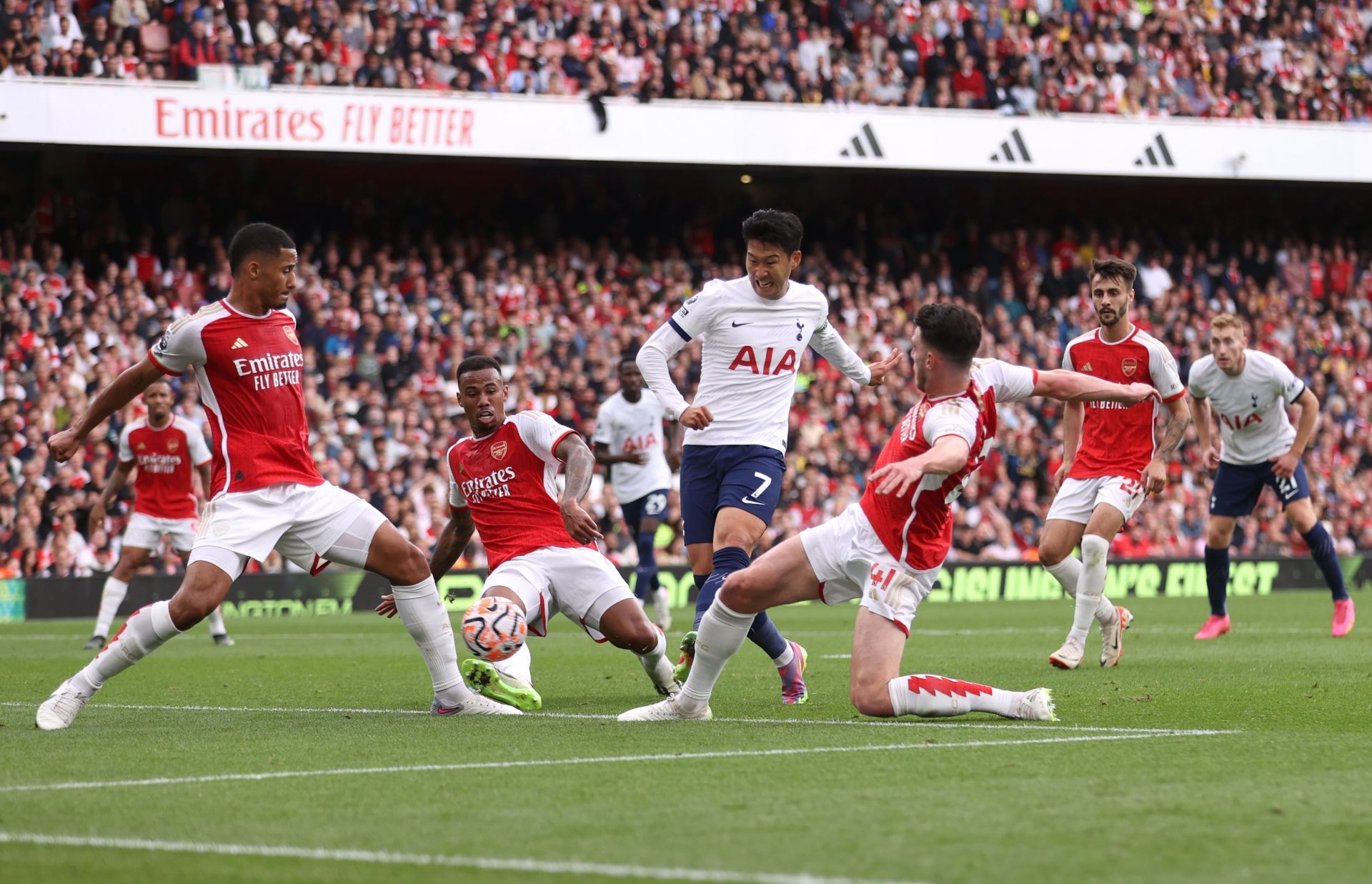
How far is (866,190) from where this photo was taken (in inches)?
1190

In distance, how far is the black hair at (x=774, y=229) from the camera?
8.79m

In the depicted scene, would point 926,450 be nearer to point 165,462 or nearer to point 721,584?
point 721,584

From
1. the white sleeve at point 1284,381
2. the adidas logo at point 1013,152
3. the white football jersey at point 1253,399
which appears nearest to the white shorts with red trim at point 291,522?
the white football jersey at point 1253,399

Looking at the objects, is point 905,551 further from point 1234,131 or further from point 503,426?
point 1234,131

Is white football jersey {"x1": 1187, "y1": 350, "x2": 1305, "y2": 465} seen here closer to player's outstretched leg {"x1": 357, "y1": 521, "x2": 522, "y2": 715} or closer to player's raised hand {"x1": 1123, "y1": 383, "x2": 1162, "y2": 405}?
player's raised hand {"x1": 1123, "y1": 383, "x2": 1162, "y2": 405}

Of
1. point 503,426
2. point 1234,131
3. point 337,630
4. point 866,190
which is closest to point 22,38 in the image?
point 337,630

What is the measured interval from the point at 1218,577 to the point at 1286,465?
3.72 ft

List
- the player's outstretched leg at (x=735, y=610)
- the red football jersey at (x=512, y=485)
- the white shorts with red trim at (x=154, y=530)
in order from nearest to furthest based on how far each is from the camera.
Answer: the player's outstretched leg at (x=735, y=610)
the red football jersey at (x=512, y=485)
the white shorts with red trim at (x=154, y=530)

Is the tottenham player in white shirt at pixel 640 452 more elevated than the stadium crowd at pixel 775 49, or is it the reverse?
the stadium crowd at pixel 775 49

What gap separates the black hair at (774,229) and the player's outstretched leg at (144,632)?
9.53 ft

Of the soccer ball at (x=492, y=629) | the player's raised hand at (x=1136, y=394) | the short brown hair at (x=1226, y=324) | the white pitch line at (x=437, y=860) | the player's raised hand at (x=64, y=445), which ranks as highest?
the short brown hair at (x=1226, y=324)

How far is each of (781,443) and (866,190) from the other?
21485 millimetres

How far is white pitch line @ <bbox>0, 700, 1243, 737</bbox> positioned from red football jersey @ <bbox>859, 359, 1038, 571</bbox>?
0.72 m

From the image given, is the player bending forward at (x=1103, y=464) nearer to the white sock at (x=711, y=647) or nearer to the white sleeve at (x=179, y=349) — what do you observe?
the white sock at (x=711, y=647)
